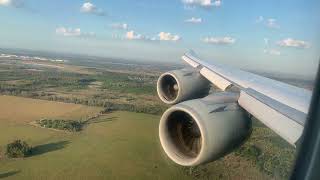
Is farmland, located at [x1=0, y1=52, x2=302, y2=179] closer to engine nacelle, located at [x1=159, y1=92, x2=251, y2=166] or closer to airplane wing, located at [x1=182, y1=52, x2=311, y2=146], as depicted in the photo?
airplane wing, located at [x1=182, y1=52, x2=311, y2=146]

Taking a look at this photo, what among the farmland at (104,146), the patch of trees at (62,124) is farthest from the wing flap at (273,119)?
the patch of trees at (62,124)

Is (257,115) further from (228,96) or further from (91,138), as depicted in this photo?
(91,138)

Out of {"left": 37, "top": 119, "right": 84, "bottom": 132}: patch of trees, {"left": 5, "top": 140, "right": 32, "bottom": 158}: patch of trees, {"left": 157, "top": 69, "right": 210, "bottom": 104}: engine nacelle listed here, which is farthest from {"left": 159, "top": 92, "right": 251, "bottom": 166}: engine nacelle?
{"left": 37, "top": 119, "right": 84, "bottom": 132}: patch of trees

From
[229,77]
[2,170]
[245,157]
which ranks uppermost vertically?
[229,77]

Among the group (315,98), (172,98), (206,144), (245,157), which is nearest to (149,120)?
(245,157)

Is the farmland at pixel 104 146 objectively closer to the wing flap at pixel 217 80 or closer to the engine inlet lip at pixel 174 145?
the wing flap at pixel 217 80

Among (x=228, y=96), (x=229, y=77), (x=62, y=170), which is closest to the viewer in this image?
(x=228, y=96)

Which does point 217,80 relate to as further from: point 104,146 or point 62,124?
point 62,124
